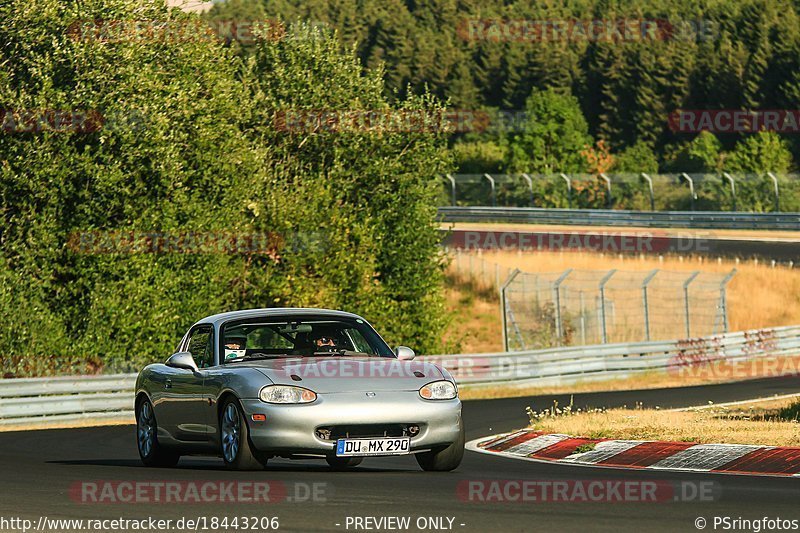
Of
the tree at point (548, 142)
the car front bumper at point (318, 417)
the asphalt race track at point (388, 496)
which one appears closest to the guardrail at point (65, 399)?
the asphalt race track at point (388, 496)

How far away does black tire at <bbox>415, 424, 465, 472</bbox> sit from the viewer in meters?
12.0

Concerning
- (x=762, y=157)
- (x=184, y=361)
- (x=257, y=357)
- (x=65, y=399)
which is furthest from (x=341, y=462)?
(x=762, y=157)

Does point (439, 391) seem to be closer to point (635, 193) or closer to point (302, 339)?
point (302, 339)

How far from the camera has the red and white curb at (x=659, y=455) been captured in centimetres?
1221

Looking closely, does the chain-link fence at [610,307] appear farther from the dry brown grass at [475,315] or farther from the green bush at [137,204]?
the green bush at [137,204]

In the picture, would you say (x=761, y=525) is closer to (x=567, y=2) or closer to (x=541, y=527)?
(x=541, y=527)

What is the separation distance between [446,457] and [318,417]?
138 cm

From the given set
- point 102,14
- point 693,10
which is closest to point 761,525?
point 102,14

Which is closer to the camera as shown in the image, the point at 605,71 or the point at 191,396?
the point at 191,396

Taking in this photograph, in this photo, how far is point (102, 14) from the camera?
31078 millimetres

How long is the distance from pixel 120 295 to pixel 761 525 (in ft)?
76.5

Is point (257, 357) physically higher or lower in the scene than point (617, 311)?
higher

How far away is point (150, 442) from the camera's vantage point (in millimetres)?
13695

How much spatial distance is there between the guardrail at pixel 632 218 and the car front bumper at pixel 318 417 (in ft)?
138
